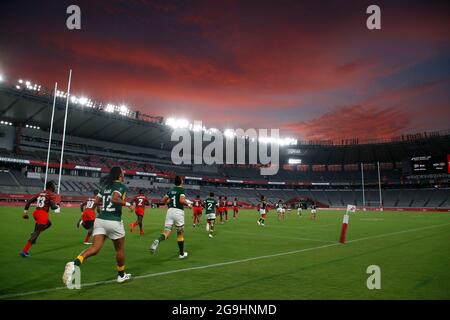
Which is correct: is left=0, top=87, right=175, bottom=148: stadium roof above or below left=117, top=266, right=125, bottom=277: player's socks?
above

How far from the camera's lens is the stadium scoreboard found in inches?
2350

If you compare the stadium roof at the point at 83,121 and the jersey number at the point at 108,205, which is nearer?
the jersey number at the point at 108,205

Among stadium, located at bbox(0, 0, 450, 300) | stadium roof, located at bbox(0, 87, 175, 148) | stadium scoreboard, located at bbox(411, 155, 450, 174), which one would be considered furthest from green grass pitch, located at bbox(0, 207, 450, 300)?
stadium scoreboard, located at bbox(411, 155, 450, 174)

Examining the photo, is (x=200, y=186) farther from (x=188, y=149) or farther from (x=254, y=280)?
(x=254, y=280)

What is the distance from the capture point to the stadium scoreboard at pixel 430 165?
5969 cm

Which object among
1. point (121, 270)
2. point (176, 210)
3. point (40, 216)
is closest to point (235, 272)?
point (121, 270)

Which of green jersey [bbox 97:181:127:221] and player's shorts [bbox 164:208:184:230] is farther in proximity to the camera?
player's shorts [bbox 164:208:184:230]

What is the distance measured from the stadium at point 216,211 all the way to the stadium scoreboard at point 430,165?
0.20m

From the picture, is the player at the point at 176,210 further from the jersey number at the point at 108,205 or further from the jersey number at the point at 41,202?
the jersey number at the point at 41,202

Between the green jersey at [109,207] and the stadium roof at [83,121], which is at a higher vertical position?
the stadium roof at [83,121]

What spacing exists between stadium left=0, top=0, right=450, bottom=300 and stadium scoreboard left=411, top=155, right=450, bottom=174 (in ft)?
0.65

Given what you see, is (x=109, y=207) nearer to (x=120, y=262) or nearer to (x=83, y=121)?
(x=120, y=262)

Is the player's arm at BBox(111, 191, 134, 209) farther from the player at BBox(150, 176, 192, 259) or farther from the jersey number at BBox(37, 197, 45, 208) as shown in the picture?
the jersey number at BBox(37, 197, 45, 208)

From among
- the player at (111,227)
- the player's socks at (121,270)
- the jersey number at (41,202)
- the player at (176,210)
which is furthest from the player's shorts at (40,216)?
the player's socks at (121,270)
